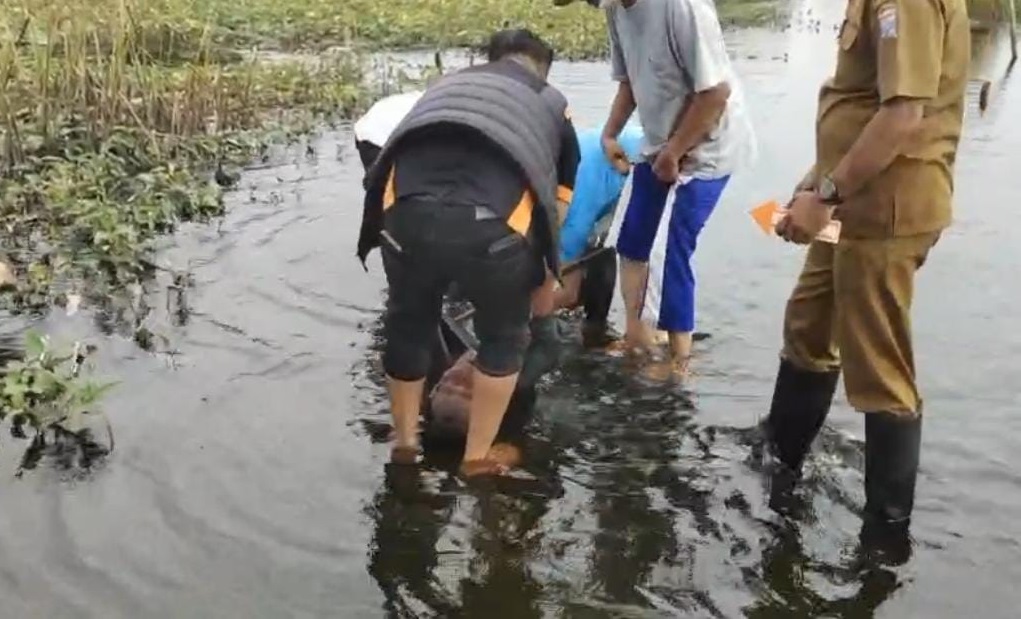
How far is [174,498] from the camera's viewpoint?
152 inches

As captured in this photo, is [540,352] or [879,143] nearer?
[879,143]

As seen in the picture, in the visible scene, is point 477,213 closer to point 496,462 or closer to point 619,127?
point 496,462

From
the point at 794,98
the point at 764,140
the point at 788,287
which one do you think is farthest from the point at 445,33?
the point at 788,287

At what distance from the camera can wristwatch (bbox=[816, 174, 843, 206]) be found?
10.8ft

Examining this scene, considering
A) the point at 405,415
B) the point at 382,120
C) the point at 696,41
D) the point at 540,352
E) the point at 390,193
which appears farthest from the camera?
the point at 382,120

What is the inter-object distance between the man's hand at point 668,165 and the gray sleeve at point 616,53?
0.48 m

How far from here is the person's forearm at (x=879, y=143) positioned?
10.1 feet

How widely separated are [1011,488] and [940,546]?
0.63 metres

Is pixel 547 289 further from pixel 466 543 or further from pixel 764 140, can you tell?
pixel 764 140

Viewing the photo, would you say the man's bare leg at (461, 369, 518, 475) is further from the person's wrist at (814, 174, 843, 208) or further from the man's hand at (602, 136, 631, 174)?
the man's hand at (602, 136, 631, 174)

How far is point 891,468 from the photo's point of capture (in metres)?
3.64

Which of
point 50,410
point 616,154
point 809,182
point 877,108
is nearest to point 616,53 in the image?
point 616,154

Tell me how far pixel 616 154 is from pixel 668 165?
450 mm

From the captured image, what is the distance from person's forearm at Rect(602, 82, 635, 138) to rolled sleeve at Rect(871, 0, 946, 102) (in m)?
2.20
